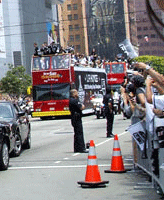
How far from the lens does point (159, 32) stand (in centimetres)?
453

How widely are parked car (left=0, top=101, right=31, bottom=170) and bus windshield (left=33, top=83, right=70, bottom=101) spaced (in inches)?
876

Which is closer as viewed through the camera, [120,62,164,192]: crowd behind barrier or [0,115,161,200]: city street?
[120,62,164,192]: crowd behind barrier

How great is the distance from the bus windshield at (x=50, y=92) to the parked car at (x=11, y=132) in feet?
73.0

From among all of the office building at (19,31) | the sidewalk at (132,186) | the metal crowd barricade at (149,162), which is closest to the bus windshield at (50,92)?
the sidewalk at (132,186)

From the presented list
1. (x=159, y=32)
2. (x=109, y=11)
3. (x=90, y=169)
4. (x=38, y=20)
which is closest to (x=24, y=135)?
(x=90, y=169)

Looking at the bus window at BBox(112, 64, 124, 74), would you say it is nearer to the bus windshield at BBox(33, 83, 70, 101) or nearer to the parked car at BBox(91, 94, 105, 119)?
the parked car at BBox(91, 94, 105, 119)

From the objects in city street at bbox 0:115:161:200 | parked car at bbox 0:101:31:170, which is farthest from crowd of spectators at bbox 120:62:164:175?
parked car at bbox 0:101:31:170

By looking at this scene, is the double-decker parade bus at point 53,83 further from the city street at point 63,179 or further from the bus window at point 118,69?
the city street at point 63,179

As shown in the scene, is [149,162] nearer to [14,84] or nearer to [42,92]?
[42,92]

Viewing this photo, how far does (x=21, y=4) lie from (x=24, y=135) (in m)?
83.5

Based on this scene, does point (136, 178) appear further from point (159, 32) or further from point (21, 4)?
point (21, 4)

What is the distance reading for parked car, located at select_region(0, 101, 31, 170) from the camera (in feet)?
44.0

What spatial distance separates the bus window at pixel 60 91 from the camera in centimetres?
4112

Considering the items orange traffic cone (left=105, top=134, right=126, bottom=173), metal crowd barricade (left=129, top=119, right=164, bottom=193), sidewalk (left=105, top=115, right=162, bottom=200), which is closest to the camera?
metal crowd barricade (left=129, top=119, right=164, bottom=193)
